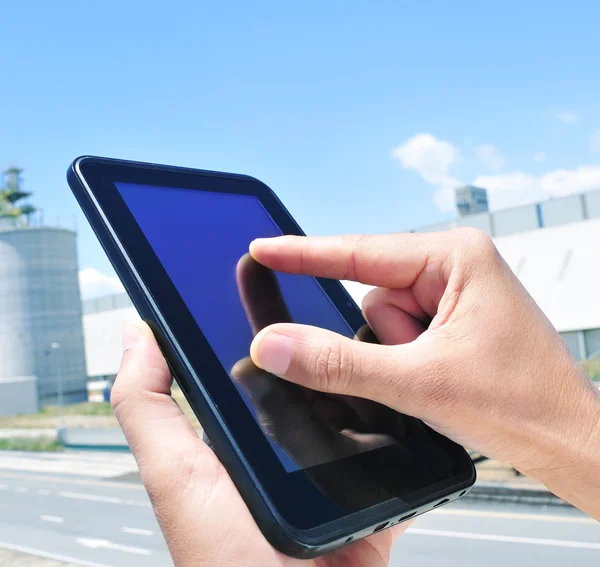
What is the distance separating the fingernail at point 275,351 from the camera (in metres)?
1.02

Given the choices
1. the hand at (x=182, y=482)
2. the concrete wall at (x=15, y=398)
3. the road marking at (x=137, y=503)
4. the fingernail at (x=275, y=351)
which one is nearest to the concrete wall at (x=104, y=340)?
the concrete wall at (x=15, y=398)

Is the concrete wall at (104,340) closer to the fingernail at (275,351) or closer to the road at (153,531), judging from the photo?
the road at (153,531)

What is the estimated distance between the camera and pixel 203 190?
4.50 ft

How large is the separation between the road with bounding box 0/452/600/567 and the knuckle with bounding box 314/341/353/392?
27.2ft

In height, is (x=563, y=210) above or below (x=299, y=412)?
above

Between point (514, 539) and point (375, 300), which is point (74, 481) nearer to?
point (514, 539)

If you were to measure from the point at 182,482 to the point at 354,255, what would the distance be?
0.50 meters

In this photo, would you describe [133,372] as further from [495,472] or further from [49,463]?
[49,463]

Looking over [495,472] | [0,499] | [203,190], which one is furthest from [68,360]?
[203,190]

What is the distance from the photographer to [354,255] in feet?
4.13

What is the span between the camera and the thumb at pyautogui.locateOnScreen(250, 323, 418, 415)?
1.02 meters

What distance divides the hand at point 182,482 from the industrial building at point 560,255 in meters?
19.5

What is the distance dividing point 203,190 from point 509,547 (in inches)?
350

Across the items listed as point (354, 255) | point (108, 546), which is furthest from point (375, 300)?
point (108, 546)
